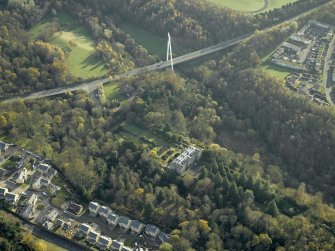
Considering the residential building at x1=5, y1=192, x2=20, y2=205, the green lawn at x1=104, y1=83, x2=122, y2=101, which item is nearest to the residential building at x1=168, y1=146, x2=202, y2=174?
the green lawn at x1=104, y1=83, x2=122, y2=101

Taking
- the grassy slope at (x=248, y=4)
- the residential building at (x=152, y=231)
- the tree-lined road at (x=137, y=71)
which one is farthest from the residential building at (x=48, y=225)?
the grassy slope at (x=248, y=4)

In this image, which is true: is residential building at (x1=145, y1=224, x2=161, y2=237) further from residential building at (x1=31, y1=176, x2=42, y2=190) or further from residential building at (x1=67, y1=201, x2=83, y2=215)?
residential building at (x1=31, y1=176, x2=42, y2=190)

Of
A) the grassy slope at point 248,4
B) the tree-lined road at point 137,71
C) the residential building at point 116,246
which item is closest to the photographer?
the residential building at point 116,246

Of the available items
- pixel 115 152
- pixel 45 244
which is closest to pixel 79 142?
pixel 115 152

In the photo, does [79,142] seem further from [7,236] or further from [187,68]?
[187,68]

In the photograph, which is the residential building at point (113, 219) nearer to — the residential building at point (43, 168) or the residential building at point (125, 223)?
the residential building at point (125, 223)
